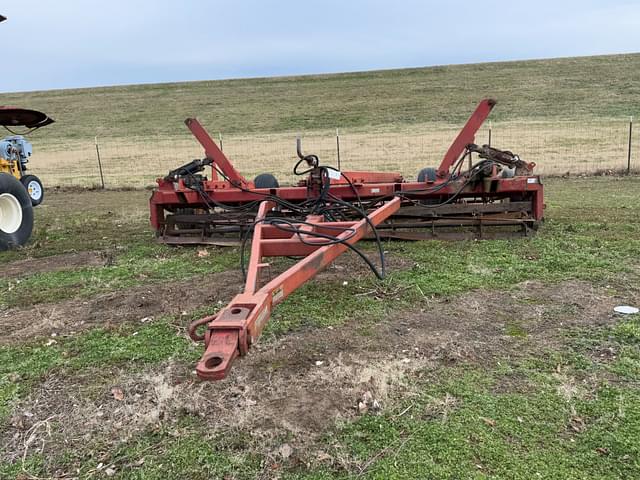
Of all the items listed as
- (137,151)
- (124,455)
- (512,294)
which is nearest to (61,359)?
(124,455)

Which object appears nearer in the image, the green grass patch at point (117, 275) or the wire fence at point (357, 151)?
the green grass patch at point (117, 275)

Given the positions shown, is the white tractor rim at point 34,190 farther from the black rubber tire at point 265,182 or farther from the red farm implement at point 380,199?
the black rubber tire at point 265,182

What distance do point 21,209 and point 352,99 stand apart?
32559 millimetres

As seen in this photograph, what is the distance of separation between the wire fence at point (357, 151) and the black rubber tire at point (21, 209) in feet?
25.7

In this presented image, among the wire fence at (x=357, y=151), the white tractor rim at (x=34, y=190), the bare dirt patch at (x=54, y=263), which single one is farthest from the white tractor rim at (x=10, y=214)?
the wire fence at (x=357, y=151)

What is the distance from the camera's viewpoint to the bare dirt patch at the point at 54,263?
19.2 ft

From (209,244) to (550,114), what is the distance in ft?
86.2

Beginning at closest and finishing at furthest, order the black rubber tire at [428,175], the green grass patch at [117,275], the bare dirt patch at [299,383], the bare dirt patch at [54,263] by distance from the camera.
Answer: the bare dirt patch at [299,383]
the green grass patch at [117,275]
the bare dirt patch at [54,263]
the black rubber tire at [428,175]

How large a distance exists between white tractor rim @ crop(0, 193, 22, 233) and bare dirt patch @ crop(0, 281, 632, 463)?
14.3 feet

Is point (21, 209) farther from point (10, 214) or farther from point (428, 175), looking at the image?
point (428, 175)

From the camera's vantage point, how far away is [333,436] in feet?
8.66

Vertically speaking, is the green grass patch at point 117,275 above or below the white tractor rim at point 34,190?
below

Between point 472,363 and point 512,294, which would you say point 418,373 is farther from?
point 512,294

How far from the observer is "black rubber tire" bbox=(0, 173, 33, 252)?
6.76 meters
